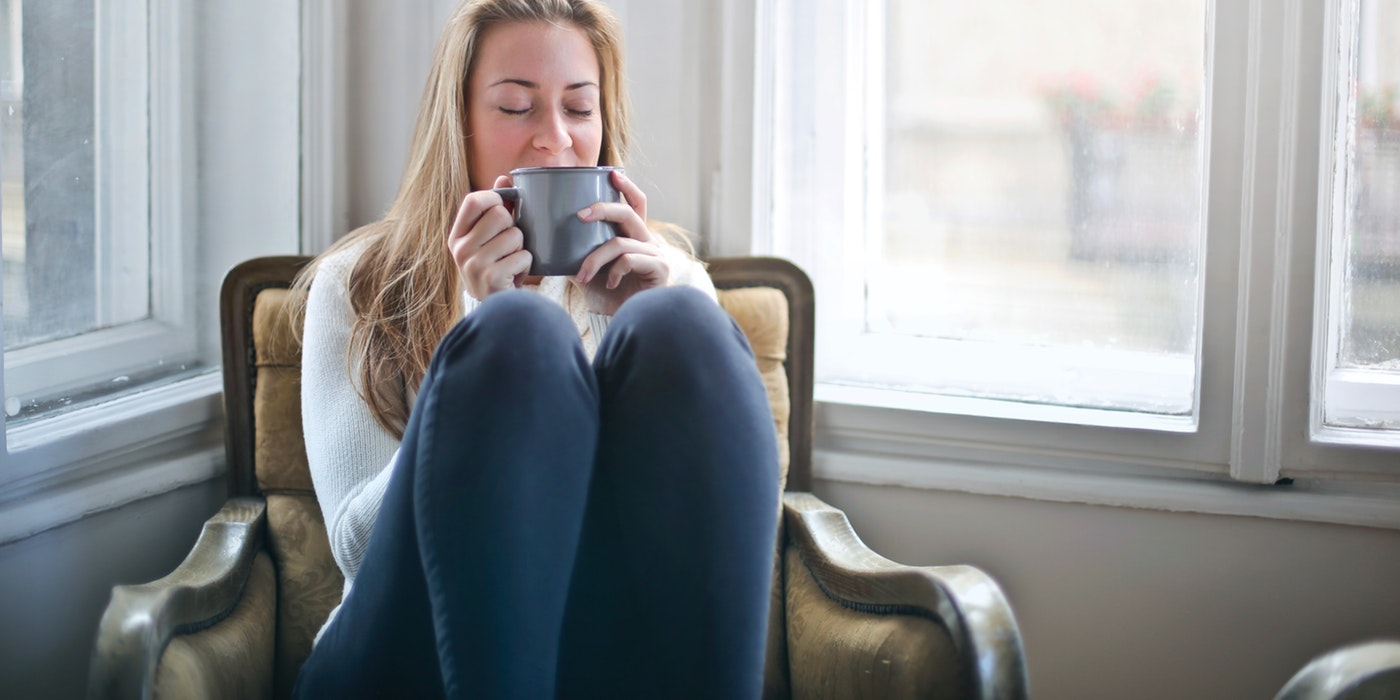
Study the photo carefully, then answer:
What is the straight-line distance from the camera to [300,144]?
1.80 m

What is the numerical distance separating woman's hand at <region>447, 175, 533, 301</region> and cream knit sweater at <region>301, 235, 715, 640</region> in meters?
0.22

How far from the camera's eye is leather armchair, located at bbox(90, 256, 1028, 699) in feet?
3.33

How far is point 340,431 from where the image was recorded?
1254 mm

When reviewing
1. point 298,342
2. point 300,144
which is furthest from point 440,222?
point 300,144

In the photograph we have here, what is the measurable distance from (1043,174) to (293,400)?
1097 millimetres

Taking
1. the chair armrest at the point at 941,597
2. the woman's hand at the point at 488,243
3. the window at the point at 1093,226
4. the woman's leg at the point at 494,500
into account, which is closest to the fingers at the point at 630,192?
the woman's hand at the point at 488,243

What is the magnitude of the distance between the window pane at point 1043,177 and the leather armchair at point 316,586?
0.29 meters

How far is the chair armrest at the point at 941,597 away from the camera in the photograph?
1.00m

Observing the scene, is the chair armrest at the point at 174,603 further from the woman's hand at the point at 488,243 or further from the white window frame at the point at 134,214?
the woman's hand at the point at 488,243

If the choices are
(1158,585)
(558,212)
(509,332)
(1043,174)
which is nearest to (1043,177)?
(1043,174)

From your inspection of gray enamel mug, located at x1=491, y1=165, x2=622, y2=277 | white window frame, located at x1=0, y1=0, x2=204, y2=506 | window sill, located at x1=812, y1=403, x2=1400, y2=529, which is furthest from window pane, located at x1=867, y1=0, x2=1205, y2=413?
white window frame, located at x1=0, y1=0, x2=204, y2=506

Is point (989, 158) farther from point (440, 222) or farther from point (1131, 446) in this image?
point (440, 222)

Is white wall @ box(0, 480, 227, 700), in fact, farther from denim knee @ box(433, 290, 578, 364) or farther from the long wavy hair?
denim knee @ box(433, 290, 578, 364)

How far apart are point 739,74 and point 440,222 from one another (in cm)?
55
